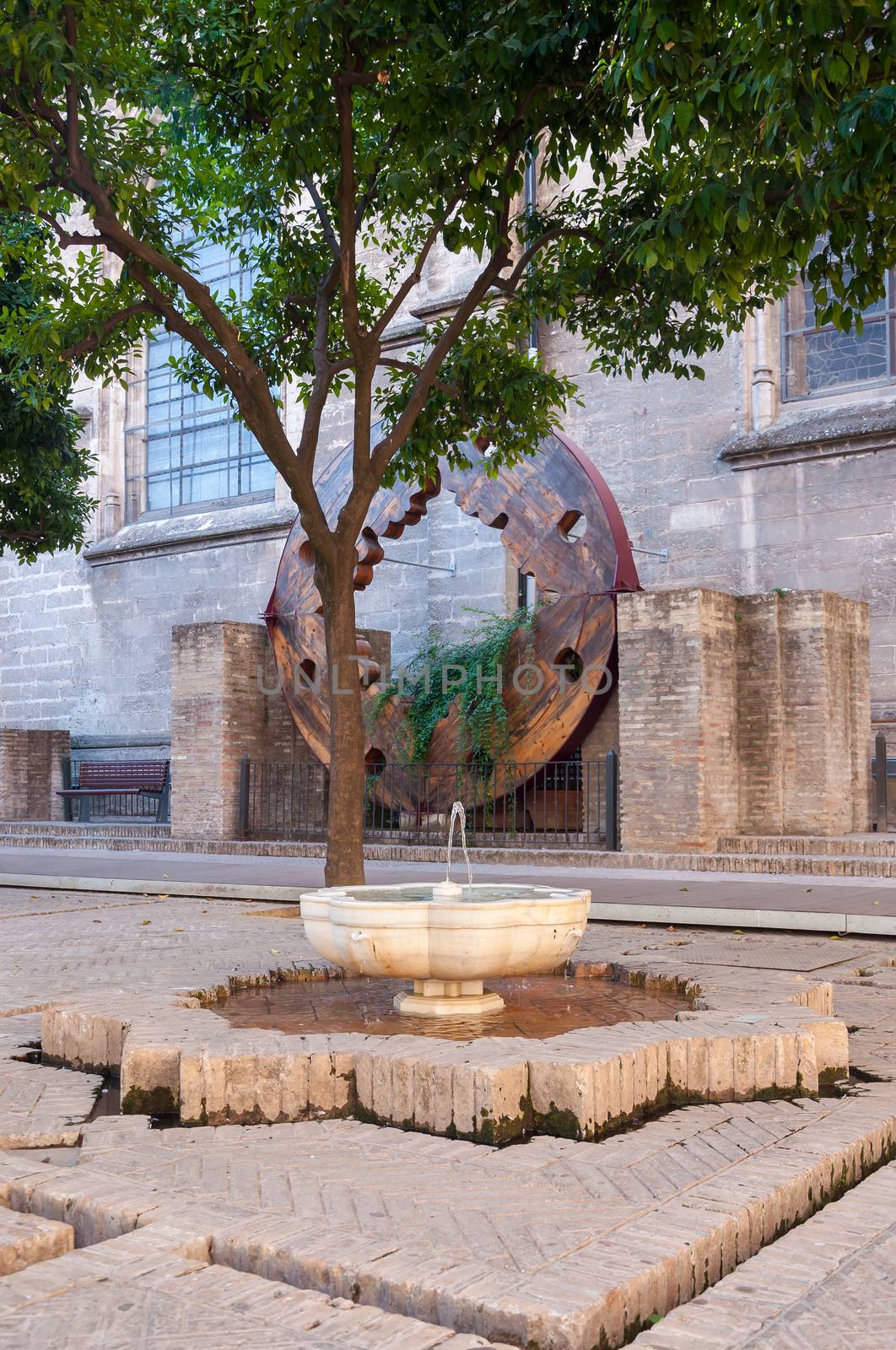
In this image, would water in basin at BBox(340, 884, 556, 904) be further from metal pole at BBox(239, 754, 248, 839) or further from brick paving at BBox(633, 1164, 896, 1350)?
metal pole at BBox(239, 754, 248, 839)

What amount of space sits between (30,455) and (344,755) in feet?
23.9

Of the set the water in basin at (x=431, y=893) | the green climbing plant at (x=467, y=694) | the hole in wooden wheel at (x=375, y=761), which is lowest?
the water in basin at (x=431, y=893)

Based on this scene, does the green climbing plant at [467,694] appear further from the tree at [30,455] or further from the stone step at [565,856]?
the tree at [30,455]

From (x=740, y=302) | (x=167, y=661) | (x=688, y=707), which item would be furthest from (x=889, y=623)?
(x=167, y=661)

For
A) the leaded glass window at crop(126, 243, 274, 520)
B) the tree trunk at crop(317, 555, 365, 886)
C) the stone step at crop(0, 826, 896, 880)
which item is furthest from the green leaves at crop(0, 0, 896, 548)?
the leaded glass window at crop(126, 243, 274, 520)

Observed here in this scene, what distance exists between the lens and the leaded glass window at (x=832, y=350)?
17.3m

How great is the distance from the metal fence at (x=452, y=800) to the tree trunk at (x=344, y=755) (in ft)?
19.0

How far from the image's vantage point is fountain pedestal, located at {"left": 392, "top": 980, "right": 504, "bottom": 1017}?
5031 mm

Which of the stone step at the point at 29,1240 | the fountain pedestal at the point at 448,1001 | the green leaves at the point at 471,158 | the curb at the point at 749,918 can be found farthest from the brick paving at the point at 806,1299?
the curb at the point at 749,918

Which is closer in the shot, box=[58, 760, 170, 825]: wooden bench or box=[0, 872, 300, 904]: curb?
box=[0, 872, 300, 904]: curb

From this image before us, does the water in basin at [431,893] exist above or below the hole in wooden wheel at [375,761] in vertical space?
below

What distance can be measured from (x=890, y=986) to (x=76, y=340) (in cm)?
708

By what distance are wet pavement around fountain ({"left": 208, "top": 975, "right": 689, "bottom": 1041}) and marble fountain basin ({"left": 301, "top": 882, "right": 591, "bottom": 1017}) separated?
20 cm

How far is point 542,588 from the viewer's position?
1558 cm
